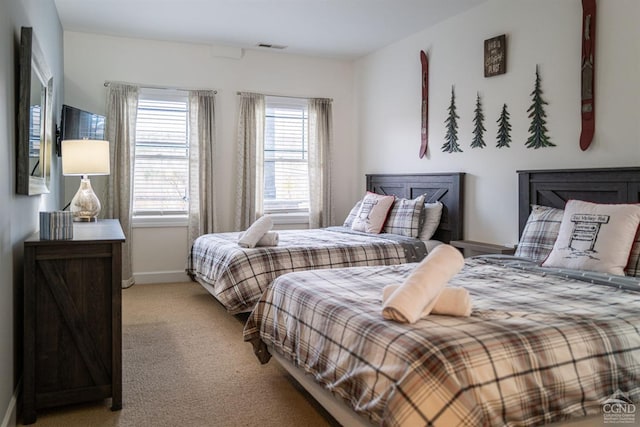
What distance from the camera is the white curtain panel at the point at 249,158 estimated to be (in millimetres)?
6051

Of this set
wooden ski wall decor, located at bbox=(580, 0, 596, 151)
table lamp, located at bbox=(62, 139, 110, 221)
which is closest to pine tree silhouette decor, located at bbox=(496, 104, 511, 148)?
wooden ski wall decor, located at bbox=(580, 0, 596, 151)

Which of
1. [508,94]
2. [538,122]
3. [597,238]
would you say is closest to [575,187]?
[538,122]

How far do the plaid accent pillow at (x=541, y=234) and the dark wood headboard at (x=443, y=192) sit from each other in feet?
3.89

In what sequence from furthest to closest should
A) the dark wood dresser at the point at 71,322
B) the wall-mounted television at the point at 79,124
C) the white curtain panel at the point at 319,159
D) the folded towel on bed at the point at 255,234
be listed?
the white curtain panel at the point at 319,159
the wall-mounted television at the point at 79,124
the folded towel on bed at the point at 255,234
the dark wood dresser at the point at 71,322

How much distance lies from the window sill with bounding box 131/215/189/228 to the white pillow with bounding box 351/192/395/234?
1.99 m

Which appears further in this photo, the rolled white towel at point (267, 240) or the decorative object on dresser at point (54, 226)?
the rolled white towel at point (267, 240)

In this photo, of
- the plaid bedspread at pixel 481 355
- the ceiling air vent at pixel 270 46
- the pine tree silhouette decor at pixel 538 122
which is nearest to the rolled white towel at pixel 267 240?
the plaid bedspread at pixel 481 355

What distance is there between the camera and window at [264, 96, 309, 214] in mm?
6336

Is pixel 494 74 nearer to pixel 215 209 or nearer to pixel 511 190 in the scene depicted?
pixel 511 190

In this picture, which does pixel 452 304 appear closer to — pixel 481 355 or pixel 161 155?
pixel 481 355

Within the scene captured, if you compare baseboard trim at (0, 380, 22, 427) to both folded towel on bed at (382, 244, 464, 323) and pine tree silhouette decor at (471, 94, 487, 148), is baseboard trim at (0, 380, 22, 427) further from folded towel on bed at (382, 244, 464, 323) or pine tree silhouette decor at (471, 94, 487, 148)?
pine tree silhouette decor at (471, 94, 487, 148)

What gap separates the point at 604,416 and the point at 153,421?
196cm

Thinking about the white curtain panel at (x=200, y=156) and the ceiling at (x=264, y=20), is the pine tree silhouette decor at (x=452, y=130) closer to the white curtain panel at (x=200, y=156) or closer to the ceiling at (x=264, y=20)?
the ceiling at (x=264, y=20)

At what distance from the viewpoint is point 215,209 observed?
5.96 m
